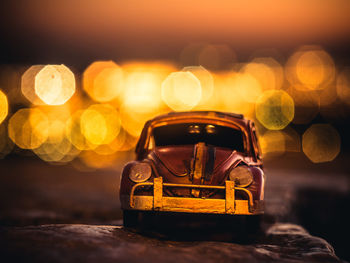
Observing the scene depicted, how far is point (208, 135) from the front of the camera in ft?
23.8

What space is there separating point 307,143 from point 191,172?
124240 millimetres

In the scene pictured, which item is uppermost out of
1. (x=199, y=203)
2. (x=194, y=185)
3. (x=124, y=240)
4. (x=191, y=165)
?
(x=191, y=165)

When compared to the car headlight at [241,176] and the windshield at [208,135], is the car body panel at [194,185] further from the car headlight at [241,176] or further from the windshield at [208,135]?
the windshield at [208,135]

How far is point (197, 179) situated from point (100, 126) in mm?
182491

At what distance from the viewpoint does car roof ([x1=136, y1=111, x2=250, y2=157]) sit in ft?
23.4

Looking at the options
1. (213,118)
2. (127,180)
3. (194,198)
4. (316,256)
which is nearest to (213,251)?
(194,198)

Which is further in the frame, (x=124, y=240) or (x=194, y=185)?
(x=194, y=185)

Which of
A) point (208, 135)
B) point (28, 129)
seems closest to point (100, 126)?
point (28, 129)

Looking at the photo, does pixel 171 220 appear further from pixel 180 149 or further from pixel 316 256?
pixel 316 256

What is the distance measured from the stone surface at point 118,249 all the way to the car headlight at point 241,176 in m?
0.89

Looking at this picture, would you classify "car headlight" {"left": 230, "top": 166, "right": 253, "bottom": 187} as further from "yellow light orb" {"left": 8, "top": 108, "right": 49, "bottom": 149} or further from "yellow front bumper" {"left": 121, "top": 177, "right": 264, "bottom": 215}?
"yellow light orb" {"left": 8, "top": 108, "right": 49, "bottom": 149}

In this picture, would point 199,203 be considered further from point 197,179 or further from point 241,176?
point 241,176

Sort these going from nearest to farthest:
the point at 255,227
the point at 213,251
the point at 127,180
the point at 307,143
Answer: the point at 213,251, the point at 127,180, the point at 255,227, the point at 307,143

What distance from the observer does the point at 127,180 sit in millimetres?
6191
